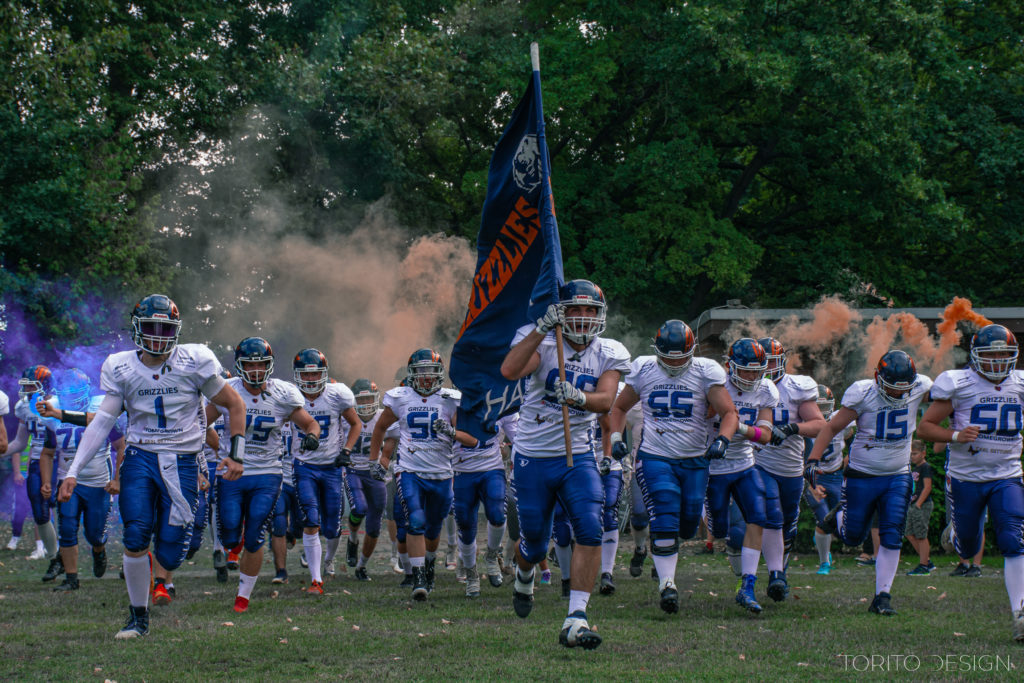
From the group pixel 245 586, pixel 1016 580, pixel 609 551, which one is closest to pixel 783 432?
pixel 609 551

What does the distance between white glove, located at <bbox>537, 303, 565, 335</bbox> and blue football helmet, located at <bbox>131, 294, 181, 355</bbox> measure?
2.81m

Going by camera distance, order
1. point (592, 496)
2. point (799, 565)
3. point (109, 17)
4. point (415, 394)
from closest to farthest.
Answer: point (592, 496) → point (415, 394) → point (799, 565) → point (109, 17)

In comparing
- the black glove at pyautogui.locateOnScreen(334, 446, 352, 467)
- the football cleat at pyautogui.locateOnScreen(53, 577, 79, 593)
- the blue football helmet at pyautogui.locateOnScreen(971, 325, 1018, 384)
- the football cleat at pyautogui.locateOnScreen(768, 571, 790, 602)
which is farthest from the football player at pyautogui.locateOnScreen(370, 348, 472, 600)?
the blue football helmet at pyautogui.locateOnScreen(971, 325, 1018, 384)

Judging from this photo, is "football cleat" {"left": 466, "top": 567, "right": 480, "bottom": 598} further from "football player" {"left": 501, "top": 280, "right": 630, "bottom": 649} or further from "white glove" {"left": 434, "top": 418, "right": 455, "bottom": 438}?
"football player" {"left": 501, "top": 280, "right": 630, "bottom": 649}

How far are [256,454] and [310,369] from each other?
2.04 m

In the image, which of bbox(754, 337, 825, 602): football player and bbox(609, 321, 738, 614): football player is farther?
bbox(754, 337, 825, 602): football player

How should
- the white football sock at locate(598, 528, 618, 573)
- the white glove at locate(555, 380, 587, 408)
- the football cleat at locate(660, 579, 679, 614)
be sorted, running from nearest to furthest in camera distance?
the white glove at locate(555, 380, 587, 408)
the football cleat at locate(660, 579, 679, 614)
the white football sock at locate(598, 528, 618, 573)

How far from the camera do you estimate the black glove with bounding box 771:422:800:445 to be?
9.23 metres

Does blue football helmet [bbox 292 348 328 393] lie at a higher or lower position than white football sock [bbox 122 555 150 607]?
higher

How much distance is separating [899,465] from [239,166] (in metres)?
20.9

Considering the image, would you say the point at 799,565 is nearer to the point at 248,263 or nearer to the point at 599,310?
the point at 599,310

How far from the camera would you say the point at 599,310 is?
7383 mm

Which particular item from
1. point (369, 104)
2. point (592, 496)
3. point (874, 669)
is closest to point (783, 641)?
point (874, 669)

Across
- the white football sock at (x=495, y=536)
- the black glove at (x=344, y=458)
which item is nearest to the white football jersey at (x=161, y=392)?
the black glove at (x=344, y=458)
